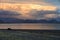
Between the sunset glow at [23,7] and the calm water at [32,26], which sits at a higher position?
the sunset glow at [23,7]

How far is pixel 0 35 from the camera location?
1266 millimetres

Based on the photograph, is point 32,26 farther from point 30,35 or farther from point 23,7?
point 23,7

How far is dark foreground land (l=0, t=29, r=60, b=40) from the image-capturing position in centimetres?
126

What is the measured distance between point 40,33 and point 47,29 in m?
0.08

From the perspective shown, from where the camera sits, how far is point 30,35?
1269 millimetres

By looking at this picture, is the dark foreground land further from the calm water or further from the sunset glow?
the sunset glow

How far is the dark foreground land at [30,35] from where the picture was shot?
126cm

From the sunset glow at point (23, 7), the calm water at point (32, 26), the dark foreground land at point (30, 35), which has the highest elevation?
the sunset glow at point (23, 7)

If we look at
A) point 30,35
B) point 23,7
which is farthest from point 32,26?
point 23,7

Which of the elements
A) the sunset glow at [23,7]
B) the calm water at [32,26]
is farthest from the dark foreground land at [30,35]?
the sunset glow at [23,7]

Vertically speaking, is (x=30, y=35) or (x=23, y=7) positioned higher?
(x=23, y=7)

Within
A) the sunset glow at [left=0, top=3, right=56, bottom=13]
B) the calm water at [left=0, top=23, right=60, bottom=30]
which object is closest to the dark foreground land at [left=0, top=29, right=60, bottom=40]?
the calm water at [left=0, top=23, right=60, bottom=30]

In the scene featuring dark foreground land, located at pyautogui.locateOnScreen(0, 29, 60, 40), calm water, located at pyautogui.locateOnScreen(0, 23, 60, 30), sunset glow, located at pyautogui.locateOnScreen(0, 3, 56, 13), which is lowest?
dark foreground land, located at pyautogui.locateOnScreen(0, 29, 60, 40)

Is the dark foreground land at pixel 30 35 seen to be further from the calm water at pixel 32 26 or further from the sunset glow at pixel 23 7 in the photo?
the sunset glow at pixel 23 7
